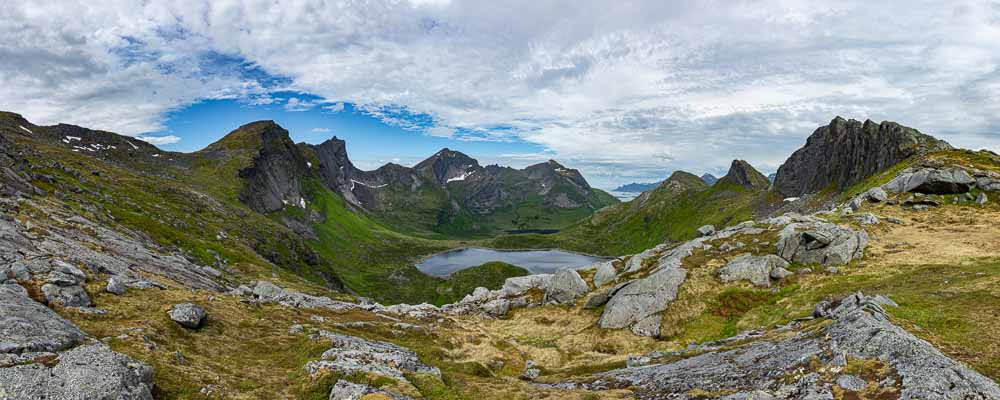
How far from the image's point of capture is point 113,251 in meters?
51.8

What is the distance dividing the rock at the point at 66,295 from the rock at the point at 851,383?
44330 millimetres

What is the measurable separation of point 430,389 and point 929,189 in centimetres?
9403

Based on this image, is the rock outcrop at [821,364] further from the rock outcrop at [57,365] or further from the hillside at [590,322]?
the rock outcrop at [57,365]

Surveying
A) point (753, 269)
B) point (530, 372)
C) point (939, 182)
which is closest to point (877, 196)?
point (939, 182)

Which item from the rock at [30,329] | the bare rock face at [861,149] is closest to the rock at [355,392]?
the rock at [30,329]

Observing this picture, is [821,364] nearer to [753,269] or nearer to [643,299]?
[643,299]

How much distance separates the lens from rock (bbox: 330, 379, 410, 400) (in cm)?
2056

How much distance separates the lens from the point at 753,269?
51.4 meters

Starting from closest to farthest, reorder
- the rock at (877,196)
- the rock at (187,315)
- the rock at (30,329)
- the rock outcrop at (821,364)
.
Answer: the rock outcrop at (821,364) → the rock at (30,329) → the rock at (187,315) → the rock at (877,196)

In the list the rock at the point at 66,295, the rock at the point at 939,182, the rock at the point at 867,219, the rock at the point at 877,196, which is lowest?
the rock at the point at 66,295

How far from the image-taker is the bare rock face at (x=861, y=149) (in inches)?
4855

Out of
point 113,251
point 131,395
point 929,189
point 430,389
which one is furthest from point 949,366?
point 929,189

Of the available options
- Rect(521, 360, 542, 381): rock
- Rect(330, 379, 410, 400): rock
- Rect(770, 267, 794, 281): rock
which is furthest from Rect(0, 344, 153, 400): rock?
Rect(770, 267, 794, 281): rock

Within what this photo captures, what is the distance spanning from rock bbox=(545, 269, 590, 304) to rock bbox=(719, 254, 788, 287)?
65.9 ft
